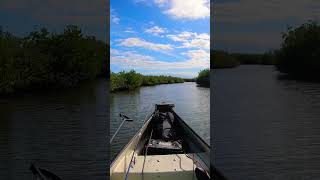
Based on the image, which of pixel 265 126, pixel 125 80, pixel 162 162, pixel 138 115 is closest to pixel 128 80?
pixel 125 80

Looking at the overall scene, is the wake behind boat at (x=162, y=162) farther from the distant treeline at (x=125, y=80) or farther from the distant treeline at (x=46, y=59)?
the distant treeline at (x=125, y=80)

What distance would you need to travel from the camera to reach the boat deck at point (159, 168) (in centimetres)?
381

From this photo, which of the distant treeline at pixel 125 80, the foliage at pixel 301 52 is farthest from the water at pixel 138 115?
the foliage at pixel 301 52

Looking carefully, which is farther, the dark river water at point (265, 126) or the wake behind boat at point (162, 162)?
the dark river water at point (265, 126)

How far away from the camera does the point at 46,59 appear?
9312 millimetres

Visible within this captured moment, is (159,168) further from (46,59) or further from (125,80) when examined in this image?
(125,80)

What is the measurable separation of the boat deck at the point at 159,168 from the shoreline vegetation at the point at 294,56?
4219mm

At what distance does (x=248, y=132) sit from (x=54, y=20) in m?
5.18

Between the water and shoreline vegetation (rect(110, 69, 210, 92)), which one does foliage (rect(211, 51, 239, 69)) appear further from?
shoreline vegetation (rect(110, 69, 210, 92))

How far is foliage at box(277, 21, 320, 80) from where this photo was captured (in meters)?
8.34

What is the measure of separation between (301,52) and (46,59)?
5.64 metres

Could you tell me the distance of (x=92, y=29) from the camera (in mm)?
7961

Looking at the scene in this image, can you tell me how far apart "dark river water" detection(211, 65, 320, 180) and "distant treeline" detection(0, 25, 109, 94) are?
329 centimetres

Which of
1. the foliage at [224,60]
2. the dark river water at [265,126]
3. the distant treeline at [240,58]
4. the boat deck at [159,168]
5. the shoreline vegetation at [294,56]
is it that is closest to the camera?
the boat deck at [159,168]
